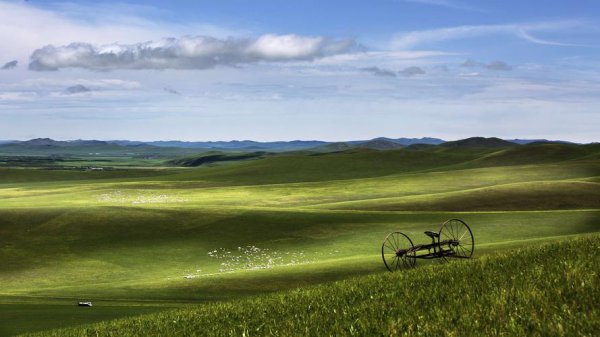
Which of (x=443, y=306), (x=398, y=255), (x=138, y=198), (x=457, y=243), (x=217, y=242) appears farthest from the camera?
(x=138, y=198)

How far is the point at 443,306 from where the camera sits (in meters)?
13.4

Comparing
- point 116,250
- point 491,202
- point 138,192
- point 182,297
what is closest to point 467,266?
point 182,297

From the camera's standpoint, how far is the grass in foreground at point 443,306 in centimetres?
1138

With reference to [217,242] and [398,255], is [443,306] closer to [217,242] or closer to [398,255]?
[398,255]

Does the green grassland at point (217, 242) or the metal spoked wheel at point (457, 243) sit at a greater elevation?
the metal spoked wheel at point (457, 243)

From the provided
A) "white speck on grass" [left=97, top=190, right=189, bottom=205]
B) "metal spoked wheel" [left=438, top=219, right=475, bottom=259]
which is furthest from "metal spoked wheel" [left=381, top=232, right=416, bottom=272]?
"white speck on grass" [left=97, top=190, right=189, bottom=205]

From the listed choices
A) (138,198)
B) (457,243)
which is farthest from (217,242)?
(138,198)

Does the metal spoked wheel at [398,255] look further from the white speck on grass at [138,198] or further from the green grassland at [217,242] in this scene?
the white speck on grass at [138,198]

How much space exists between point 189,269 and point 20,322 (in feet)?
120

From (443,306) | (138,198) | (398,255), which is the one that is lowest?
(138,198)

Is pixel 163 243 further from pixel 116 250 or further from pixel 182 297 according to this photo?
pixel 182 297

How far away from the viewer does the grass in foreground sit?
11375 mm

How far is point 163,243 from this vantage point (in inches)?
3100

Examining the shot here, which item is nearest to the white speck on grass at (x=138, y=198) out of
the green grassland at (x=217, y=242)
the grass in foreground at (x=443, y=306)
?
the green grassland at (x=217, y=242)
